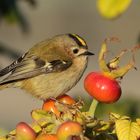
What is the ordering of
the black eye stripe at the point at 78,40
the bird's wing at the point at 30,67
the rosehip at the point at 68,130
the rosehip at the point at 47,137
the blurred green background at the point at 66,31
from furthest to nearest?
1. the blurred green background at the point at 66,31
2. the bird's wing at the point at 30,67
3. the black eye stripe at the point at 78,40
4. the rosehip at the point at 47,137
5. the rosehip at the point at 68,130

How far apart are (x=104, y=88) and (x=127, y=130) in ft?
1.15

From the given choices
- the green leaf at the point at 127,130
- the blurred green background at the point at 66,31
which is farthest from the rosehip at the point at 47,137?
the blurred green background at the point at 66,31

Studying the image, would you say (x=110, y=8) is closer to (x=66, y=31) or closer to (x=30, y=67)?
(x=30, y=67)

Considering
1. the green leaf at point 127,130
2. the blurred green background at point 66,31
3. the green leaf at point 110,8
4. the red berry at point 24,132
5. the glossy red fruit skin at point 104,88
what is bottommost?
the green leaf at point 127,130

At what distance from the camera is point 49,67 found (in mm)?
7777

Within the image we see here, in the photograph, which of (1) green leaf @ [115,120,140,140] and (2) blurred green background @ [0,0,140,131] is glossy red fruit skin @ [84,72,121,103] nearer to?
(1) green leaf @ [115,120,140,140]

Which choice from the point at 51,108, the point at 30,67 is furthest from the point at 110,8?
the point at 30,67

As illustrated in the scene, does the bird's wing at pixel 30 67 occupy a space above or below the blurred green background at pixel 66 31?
below

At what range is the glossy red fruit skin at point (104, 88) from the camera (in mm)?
3932

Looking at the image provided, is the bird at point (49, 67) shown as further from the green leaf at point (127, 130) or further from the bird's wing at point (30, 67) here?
the green leaf at point (127, 130)

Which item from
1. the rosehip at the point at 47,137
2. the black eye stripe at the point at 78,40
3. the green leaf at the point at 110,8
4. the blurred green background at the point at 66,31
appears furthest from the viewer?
the blurred green background at the point at 66,31

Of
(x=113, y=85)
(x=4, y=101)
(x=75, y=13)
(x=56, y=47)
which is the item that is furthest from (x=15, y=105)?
(x=113, y=85)

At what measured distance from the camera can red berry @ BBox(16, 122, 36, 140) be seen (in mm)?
3580

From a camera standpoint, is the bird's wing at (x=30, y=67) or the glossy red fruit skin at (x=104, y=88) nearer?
the glossy red fruit skin at (x=104, y=88)
